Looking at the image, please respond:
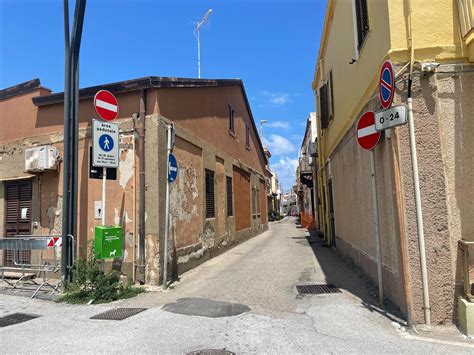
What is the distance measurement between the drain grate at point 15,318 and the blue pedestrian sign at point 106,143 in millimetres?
3113

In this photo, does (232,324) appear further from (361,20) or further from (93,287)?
(361,20)

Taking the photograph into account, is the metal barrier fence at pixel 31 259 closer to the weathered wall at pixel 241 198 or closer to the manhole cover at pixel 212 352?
the manhole cover at pixel 212 352

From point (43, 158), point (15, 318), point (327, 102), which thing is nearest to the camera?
point (15, 318)

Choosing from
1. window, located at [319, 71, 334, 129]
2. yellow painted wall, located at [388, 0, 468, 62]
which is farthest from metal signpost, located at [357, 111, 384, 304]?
window, located at [319, 71, 334, 129]

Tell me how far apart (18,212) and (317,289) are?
7.31 m

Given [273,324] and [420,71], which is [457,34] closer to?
[420,71]

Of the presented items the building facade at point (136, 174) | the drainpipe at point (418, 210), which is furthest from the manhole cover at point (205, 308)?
the drainpipe at point (418, 210)

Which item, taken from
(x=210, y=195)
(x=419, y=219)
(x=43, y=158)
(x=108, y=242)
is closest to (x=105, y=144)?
(x=108, y=242)

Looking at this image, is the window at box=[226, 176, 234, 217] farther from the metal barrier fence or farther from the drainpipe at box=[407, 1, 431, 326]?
the drainpipe at box=[407, 1, 431, 326]

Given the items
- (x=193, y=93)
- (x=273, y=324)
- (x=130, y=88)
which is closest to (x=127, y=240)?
(x=130, y=88)

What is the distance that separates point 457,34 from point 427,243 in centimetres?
276

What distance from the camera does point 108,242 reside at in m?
7.39

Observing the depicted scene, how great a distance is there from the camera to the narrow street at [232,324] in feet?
14.8

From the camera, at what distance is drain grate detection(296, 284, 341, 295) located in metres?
7.12
